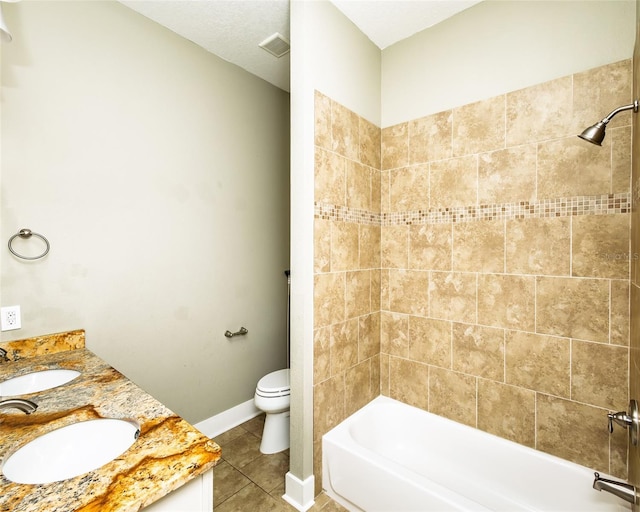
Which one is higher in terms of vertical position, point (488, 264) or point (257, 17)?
point (257, 17)

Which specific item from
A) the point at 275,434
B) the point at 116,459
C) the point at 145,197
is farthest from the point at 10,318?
the point at 275,434

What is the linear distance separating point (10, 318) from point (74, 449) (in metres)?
0.92

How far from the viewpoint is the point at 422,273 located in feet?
6.68

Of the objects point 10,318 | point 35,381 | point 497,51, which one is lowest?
point 35,381

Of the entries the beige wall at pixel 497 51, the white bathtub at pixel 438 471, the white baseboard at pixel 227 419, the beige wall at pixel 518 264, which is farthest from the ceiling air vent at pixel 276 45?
the white baseboard at pixel 227 419

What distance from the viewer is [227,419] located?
2391 mm

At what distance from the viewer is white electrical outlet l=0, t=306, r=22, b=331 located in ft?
4.72

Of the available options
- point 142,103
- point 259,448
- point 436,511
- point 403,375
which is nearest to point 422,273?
point 403,375

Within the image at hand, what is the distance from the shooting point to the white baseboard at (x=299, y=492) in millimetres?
1664

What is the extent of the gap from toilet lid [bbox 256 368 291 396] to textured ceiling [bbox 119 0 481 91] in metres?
2.33

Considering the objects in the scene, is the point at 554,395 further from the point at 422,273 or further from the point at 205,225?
the point at 205,225

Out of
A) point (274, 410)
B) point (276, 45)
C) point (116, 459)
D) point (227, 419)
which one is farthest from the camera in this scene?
point (227, 419)

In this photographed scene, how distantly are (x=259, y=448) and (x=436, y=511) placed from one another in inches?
49.8

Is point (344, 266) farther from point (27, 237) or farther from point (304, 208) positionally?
point (27, 237)
